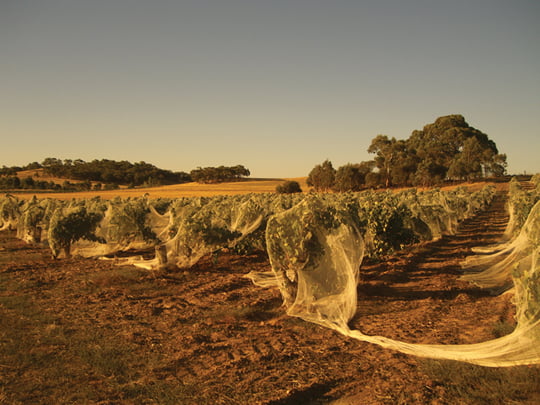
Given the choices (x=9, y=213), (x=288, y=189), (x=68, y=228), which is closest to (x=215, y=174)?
(x=288, y=189)

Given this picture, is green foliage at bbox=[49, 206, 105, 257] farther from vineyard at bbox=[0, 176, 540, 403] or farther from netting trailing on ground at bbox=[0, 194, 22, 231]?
netting trailing on ground at bbox=[0, 194, 22, 231]

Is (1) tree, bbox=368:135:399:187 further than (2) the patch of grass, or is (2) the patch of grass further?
(1) tree, bbox=368:135:399:187

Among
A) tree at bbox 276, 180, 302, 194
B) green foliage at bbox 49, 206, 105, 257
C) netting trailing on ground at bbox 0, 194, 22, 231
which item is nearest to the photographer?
green foliage at bbox 49, 206, 105, 257

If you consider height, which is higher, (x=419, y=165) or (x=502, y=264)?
(x=419, y=165)

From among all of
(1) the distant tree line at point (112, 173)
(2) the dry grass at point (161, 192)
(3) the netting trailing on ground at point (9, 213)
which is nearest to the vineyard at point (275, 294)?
(3) the netting trailing on ground at point (9, 213)

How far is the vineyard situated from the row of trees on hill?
44250mm

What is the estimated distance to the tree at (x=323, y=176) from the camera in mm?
60344

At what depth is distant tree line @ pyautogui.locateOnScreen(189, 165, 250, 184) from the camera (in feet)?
273

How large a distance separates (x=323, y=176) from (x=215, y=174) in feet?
108

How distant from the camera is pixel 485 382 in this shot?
4.39m

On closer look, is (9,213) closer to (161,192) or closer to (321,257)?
(321,257)

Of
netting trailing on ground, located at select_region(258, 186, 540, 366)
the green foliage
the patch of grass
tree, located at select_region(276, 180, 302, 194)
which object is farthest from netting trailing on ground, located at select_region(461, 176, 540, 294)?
tree, located at select_region(276, 180, 302, 194)

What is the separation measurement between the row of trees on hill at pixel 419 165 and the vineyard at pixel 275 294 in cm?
4425

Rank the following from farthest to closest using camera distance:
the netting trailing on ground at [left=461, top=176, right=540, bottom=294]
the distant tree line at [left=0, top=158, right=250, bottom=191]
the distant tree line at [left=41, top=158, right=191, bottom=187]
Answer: the distant tree line at [left=41, top=158, right=191, bottom=187], the distant tree line at [left=0, top=158, right=250, bottom=191], the netting trailing on ground at [left=461, top=176, right=540, bottom=294]
